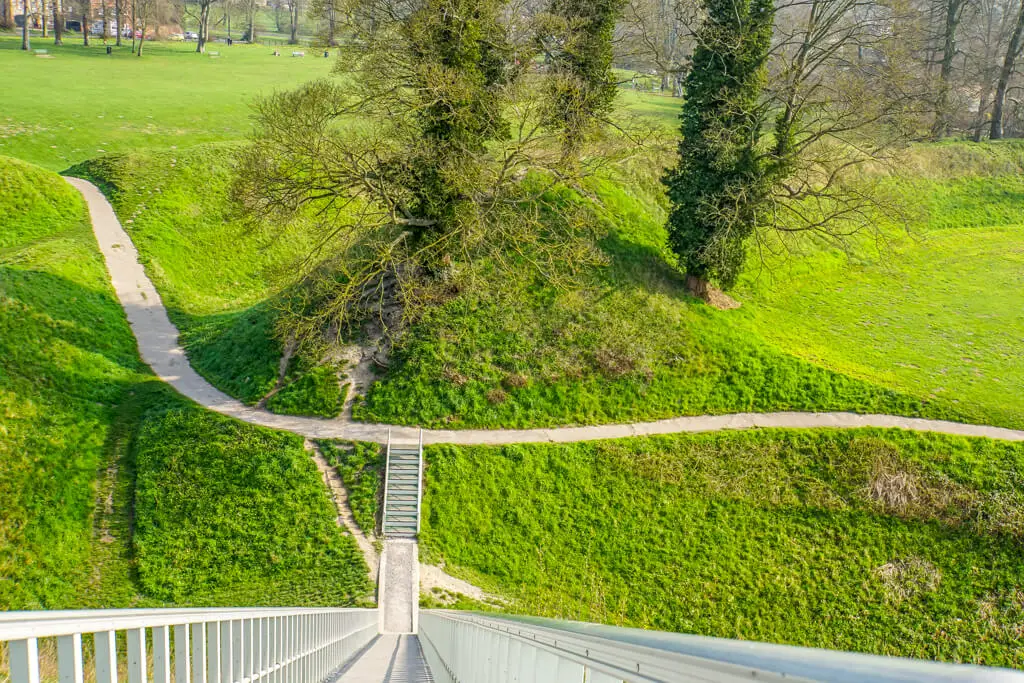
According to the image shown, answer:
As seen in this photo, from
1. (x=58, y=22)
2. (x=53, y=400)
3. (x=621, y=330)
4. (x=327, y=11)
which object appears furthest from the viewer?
(x=58, y=22)

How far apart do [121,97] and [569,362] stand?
4821 cm

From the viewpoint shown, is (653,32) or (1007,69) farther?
(1007,69)

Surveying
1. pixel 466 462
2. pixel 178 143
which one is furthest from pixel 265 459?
pixel 178 143

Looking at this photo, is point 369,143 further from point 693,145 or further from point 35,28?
point 35,28

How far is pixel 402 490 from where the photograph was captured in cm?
2148

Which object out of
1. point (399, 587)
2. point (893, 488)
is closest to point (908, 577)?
point (893, 488)

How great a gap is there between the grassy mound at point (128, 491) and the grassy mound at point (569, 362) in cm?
266

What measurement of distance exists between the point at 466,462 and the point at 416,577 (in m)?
4.06

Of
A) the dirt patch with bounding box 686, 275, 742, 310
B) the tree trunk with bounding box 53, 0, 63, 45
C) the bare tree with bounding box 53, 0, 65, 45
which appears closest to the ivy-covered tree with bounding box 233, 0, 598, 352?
the dirt patch with bounding box 686, 275, 742, 310

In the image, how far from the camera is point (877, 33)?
1141 inches

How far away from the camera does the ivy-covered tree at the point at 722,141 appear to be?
25.8 metres

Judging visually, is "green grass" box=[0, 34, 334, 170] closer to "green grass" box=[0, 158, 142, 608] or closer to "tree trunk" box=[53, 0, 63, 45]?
"tree trunk" box=[53, 0, 63, 45]

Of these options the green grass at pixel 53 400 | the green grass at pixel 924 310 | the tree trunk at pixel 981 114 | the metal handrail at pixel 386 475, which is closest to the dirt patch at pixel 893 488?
the green grass at pixel 924 310

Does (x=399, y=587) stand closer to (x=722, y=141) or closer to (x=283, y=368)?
(x=283, y=368)
